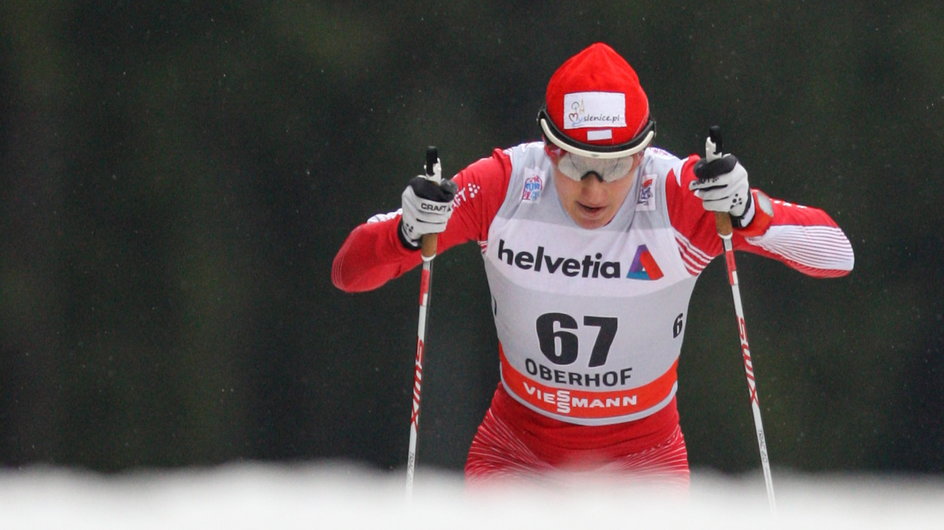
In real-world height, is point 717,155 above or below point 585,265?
above

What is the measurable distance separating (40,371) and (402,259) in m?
2.58

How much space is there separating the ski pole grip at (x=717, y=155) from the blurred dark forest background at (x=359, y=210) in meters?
1.93

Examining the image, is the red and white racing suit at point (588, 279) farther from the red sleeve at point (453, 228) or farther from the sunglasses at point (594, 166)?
the sunglasses at point (594, 166)

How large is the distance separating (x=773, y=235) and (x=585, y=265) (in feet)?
1.23

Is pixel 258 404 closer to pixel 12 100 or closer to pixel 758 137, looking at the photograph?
pixel 12 100

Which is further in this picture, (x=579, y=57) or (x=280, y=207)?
(x=280, y=207)

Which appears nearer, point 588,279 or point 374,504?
point 374,504

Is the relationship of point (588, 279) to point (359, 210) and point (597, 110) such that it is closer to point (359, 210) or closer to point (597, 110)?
point (597, 110)

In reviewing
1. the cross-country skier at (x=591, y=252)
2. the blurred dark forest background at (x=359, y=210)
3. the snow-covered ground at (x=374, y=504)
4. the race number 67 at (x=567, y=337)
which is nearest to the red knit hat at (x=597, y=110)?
the cross-country skier at (x=591, y=252)

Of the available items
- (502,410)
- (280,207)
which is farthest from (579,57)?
(280,207)

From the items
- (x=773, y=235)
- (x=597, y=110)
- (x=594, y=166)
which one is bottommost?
(x=773, y=235)

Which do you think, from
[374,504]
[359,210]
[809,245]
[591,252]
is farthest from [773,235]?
[359,210]

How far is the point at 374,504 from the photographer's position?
643 millimetres

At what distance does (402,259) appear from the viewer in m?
2.56
